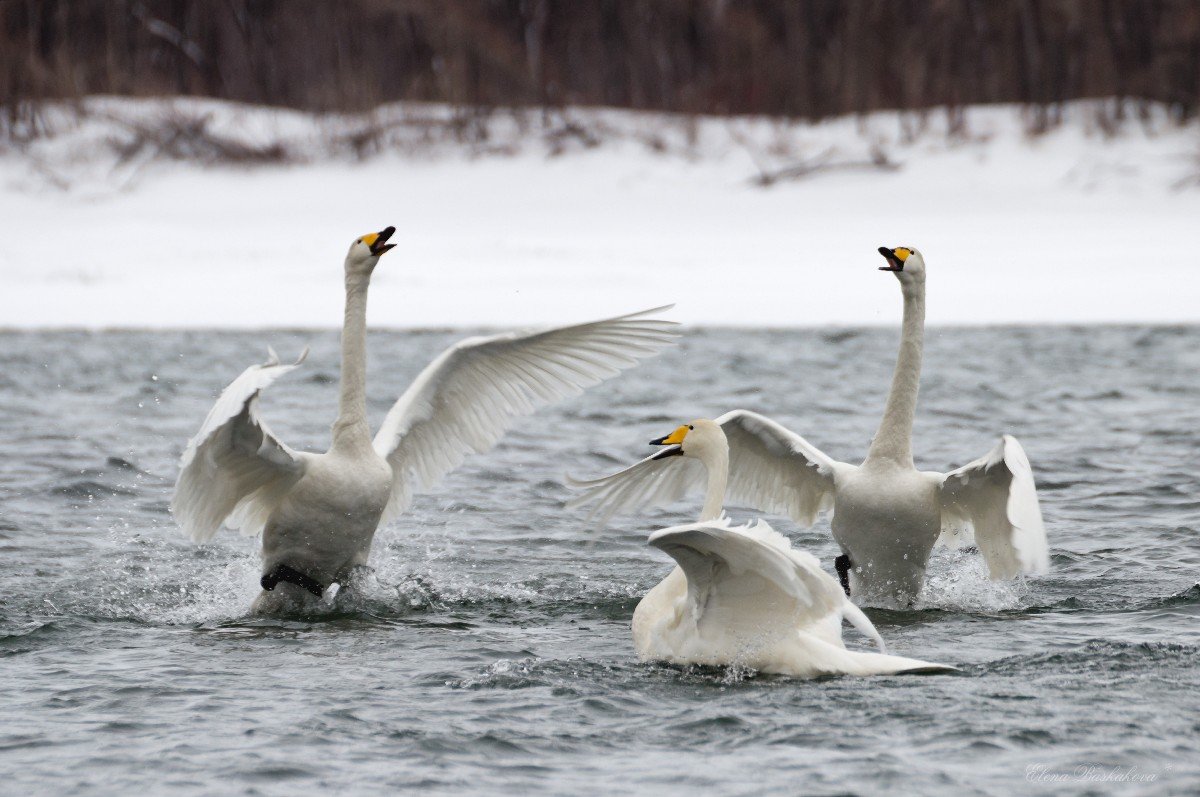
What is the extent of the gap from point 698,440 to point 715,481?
259 millimetres

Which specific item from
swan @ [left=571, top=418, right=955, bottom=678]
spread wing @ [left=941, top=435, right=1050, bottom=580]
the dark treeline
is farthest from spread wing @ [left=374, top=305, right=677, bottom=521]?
the dark treeline

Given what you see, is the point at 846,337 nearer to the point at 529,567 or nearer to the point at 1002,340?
the point at 1002,340

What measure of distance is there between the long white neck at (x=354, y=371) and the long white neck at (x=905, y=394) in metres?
2.18

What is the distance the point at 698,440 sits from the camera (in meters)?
6.91

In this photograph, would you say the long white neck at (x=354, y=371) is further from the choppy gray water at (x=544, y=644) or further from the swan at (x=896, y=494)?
the swan at (x=896, y=494)

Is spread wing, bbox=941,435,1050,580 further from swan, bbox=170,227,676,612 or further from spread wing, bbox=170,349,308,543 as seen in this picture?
spread wing, bbox=170,349,308,543

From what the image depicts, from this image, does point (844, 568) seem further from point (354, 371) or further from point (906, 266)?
point (354, 371)

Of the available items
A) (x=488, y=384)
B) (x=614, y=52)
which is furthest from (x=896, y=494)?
(x=614, y=52)

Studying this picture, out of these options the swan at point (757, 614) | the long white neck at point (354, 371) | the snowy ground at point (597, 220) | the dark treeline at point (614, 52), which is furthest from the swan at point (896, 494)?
the dark treeline at point (614, 52)

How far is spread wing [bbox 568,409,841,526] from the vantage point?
7.80 meters

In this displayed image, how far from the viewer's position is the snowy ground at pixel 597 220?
1714 centimetres

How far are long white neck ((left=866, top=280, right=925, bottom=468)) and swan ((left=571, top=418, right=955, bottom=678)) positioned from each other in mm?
1436

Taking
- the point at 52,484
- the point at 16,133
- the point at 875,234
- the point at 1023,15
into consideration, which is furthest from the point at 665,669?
the point at 1023,15

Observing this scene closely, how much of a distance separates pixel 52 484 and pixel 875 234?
11.3 meters
